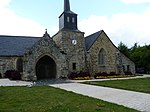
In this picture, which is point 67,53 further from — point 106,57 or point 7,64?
point 7,64

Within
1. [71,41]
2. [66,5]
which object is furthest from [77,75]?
[66,5]

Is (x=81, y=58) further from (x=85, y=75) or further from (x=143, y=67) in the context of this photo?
(x=143, y=67)

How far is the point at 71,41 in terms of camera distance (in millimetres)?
29578

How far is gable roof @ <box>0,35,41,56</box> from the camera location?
27.5 metres

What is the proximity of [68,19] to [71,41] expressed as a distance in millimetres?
3067

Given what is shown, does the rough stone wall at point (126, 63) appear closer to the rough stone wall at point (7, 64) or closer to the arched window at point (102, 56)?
the arched window at point (102, 56)

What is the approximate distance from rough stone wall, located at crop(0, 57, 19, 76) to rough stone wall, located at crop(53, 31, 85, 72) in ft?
20.9

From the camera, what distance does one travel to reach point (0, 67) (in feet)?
87.1

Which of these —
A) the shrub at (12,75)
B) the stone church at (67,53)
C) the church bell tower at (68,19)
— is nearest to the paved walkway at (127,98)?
the stone church at (67,53)

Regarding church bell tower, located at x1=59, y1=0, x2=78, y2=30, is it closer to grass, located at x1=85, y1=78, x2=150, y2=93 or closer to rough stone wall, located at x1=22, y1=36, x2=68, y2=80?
rough stone wall, located at x1=22, y1=36, x2=68, y2=80

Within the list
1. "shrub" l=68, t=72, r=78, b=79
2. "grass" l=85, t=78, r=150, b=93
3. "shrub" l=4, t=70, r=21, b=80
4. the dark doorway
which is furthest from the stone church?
"grass" l=85, t=78, r=150, b=93

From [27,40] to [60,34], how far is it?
16.0 ft

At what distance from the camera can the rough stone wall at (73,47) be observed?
29.0 m

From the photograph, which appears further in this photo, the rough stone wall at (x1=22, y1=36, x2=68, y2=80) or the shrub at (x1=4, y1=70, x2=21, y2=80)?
the shrub at (x1=4, y1=70, x2=21, y2=80)
